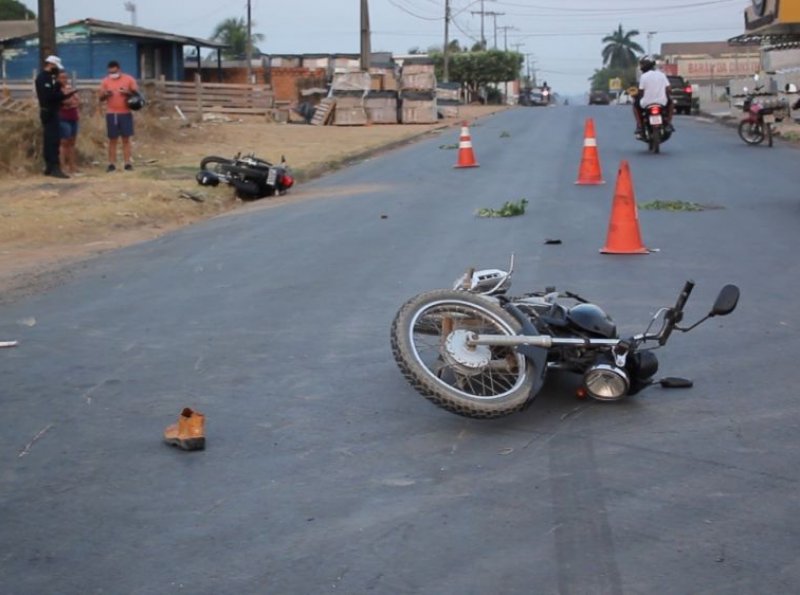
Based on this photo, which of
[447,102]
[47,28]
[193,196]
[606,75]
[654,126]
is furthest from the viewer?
[606,75]

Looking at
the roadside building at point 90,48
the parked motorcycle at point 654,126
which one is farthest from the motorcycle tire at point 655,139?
the roadside building at point 90,48

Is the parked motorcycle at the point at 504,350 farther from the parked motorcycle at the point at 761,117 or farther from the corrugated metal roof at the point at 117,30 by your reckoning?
the corrugated metal roof at the point at 117,30

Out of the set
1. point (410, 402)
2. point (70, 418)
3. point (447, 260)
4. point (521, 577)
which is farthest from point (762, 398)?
point (447, 260)

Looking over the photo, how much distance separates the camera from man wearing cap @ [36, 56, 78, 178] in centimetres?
1767

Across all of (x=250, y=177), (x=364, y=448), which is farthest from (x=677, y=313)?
(x=250, y=177)

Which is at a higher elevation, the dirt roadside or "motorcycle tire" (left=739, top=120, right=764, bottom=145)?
"motorcycle tire" (left=739, top=120, right=764, bottom=145)

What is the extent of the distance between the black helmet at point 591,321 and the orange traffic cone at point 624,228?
460cm

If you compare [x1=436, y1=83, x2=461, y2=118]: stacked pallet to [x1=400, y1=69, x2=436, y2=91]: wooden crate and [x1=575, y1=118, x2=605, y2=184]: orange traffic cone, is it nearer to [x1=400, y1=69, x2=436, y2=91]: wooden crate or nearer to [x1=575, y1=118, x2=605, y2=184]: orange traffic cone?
[x1=400, y1=69, x2=436, y2=91]: wooden crate

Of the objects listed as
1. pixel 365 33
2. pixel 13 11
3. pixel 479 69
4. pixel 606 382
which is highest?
pixel 13 11

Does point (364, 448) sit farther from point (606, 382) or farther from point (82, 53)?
point (82, 53)

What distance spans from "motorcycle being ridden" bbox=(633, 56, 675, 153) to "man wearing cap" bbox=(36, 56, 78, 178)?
33.4ft

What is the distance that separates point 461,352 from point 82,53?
44.8 meters

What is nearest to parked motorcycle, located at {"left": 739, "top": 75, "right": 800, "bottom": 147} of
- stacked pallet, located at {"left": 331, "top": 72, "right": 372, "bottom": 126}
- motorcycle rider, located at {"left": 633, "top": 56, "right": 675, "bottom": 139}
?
motorcycle rider, located at {"left": 633, "top": 56, "right": 675, "bottom": 139}

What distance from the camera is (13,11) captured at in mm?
87812
